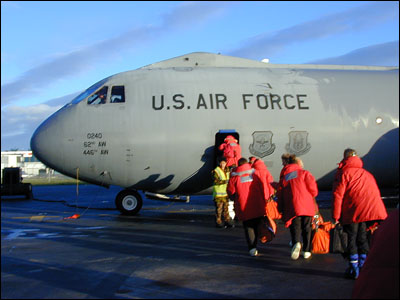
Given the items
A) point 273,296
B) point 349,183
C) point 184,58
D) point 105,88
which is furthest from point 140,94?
point 273,296

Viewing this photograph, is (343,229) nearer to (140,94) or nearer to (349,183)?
(349,183)

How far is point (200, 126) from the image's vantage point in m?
14.2

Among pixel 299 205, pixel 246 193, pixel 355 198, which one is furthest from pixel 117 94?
pixel 355 198

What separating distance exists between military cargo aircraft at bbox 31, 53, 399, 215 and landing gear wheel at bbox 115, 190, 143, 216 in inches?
1.3

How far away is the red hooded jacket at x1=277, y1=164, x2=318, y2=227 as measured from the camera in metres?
8.34

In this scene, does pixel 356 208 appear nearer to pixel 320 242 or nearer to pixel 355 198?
pixel 355 198

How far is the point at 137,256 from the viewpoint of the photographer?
29.0 feet

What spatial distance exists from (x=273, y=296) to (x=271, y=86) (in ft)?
31.8

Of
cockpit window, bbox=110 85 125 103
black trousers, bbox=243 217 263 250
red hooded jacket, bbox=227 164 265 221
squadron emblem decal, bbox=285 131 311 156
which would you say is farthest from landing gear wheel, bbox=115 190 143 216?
black trousers, bbox=243 217 263 250

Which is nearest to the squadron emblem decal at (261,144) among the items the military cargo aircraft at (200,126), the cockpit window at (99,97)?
the military cargo aircraft at (200,126)

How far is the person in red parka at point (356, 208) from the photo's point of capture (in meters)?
7.13

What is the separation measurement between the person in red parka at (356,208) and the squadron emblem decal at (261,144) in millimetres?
6921

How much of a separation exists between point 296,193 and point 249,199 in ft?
3.16

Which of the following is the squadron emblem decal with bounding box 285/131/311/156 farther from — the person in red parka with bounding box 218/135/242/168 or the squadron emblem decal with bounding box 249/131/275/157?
the person in red parka with bounding box 218/135/242/168
